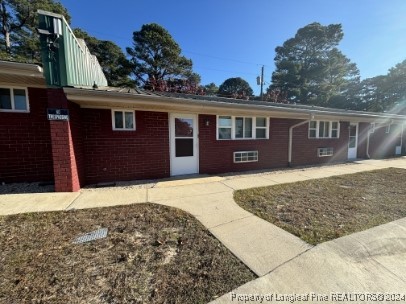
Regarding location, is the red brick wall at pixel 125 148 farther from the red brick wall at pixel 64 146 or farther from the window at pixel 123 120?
the red brick wall at pixel 64 146

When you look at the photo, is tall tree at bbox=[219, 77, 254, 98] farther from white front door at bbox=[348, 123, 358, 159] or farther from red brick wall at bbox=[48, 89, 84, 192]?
red brick wall at bbox=[48, 89, 84, 192]

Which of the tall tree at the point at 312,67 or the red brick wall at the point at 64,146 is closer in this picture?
the red brick wall at the point at 64,146

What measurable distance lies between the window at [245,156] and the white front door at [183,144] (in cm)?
167

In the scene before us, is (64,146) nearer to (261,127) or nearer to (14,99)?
(14,99)

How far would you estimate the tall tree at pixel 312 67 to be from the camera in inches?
1105

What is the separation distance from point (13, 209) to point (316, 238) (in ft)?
17.5

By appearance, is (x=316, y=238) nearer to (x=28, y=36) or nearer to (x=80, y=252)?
(x=80, y=252)

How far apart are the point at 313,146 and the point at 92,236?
9570 millimetres

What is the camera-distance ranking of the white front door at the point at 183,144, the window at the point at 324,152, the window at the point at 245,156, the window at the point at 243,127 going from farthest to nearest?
the window at the point at 324,152
the window at the point at 245,156
the window at the point at 243,127
the white front door at the point at 183,144

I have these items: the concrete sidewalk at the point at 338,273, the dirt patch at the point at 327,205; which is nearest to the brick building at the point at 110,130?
the dirt patch at the point at 327,205

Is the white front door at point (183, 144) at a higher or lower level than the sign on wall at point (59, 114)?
lower

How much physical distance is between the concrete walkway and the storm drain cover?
46.2 inches

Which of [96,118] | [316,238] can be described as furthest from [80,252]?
[96,118]

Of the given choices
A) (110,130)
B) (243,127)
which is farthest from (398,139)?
(110,130)
